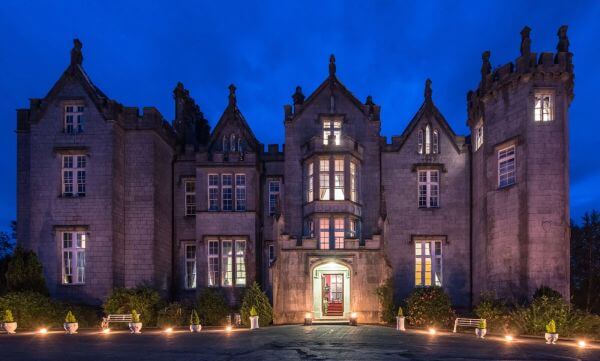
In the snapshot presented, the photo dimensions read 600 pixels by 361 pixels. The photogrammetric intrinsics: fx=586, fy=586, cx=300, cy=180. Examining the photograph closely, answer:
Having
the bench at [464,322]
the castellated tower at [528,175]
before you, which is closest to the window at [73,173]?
the bench at [464,322]

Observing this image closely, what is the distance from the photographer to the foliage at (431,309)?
28.1 metres

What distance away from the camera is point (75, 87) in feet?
110

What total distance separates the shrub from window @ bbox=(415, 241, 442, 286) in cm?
1159

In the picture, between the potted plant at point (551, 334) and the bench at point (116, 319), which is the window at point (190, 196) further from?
the potted plant at point (551, 334)

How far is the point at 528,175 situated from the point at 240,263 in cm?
1704

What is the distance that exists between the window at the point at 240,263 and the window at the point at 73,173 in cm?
944

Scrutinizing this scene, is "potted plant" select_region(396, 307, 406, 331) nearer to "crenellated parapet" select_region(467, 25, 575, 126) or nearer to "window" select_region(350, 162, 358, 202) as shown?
"window" select_region(350, 162, 358, 202)

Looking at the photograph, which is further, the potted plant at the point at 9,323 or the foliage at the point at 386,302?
the foliage at the point at 386,302

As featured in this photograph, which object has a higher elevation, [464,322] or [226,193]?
[226,193]

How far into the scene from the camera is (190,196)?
36.9 meters

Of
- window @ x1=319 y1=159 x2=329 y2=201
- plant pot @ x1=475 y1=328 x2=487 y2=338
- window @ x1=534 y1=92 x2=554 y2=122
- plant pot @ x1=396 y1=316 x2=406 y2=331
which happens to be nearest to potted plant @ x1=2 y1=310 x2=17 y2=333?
window @ x1=319 y1=159 x2=329 y2=201

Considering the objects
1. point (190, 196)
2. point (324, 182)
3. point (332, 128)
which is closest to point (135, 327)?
point (190, 196)

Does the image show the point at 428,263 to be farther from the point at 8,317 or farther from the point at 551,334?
the point at 8,317

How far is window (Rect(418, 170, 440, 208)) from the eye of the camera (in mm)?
35250
